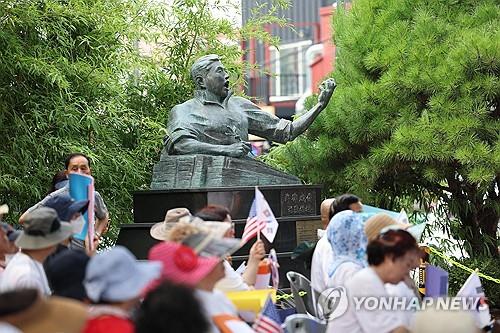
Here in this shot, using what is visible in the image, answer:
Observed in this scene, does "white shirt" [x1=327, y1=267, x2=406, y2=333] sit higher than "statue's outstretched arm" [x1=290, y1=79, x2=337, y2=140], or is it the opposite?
"statue's outstretched arm" [x1=290, y1=79, x2=337, y2=140]

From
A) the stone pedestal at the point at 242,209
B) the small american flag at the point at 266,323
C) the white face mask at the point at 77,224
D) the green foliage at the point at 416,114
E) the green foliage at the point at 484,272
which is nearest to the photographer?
the small american flag at the point at 266,323

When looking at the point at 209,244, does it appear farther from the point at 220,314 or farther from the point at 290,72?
the point at 290,72

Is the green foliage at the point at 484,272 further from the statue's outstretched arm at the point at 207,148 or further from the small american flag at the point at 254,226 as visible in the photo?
the small american flag at the point at 254,226

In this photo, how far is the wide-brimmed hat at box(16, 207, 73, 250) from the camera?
602 centimetres

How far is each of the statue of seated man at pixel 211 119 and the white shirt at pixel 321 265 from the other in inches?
146

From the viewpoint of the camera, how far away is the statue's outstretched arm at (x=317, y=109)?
11.4m

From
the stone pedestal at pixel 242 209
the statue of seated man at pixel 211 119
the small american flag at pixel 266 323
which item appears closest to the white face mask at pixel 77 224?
the small american flag at pixel 266 323

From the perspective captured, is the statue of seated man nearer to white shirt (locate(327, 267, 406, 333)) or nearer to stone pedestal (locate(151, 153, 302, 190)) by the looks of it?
stone pedestal (locate(151, 153, 302, 190))

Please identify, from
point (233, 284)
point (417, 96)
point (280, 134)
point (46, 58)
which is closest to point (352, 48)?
point (417, 96)

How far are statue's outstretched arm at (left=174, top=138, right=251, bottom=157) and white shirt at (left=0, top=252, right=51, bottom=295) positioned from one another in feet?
16.6

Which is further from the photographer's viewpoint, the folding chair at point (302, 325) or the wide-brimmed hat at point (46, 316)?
the folding chair at point (302, 325)

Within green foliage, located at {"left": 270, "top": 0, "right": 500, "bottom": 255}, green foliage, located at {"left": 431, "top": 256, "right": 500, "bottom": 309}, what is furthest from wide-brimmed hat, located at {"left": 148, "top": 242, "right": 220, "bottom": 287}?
green foliage, located at {"left": 431, "top": 256, "right": 500, "bottom": 309}

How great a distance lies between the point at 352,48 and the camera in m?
13.3

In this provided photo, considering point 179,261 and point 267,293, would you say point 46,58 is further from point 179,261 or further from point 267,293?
point 179,261
